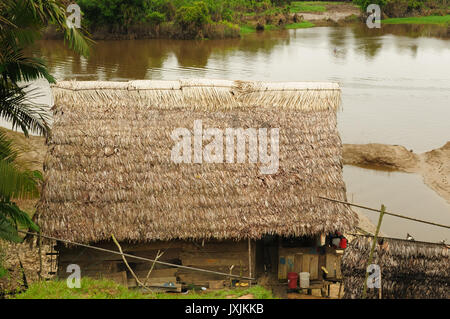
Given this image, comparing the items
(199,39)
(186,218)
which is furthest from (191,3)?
(186,218)

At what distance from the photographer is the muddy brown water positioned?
14758mm

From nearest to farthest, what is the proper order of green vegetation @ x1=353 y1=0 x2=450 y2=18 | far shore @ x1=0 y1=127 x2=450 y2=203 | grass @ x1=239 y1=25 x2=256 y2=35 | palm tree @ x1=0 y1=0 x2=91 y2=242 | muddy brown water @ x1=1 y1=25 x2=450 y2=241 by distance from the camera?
palm tree @ x1=0 y1=0 x2=91 y2=242
muddy brown water @ x1=1 y1=25 x2=450 y2=241
far shore @ x1=0 y1=127 x2=450 y2=203
grass @ x1=239 y1=25 x2=256 y2=35
green vegetation @ x1=353 y1=0 x2=450 y2=18

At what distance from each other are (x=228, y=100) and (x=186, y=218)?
8.00 ft

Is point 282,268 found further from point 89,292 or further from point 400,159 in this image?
point 400,159

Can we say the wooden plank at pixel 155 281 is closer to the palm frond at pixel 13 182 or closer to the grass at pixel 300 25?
the palm frond at pixel 13 182

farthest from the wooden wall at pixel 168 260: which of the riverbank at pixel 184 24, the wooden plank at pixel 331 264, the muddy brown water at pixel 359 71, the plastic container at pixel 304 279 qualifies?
the riverbank at pixel 184 24

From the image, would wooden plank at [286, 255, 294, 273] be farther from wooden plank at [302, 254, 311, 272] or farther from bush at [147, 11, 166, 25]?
bush at [147, 11, 166, 25]

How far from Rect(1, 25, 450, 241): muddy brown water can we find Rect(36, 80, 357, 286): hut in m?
4.74

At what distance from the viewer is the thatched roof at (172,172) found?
7789 millimetres

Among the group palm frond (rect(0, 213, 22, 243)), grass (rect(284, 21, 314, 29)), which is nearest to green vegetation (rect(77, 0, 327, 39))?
grass (rect(284, 21, 314, 29))

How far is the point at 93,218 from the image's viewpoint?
25.3 feet

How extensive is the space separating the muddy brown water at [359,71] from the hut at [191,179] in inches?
187

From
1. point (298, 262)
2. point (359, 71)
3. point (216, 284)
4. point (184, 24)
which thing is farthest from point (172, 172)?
point (184, 24)

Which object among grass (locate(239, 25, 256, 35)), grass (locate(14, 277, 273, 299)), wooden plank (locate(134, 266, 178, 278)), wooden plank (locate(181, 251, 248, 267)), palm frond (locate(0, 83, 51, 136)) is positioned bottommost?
wooden plank (locate(134, 266, 178, 278))
